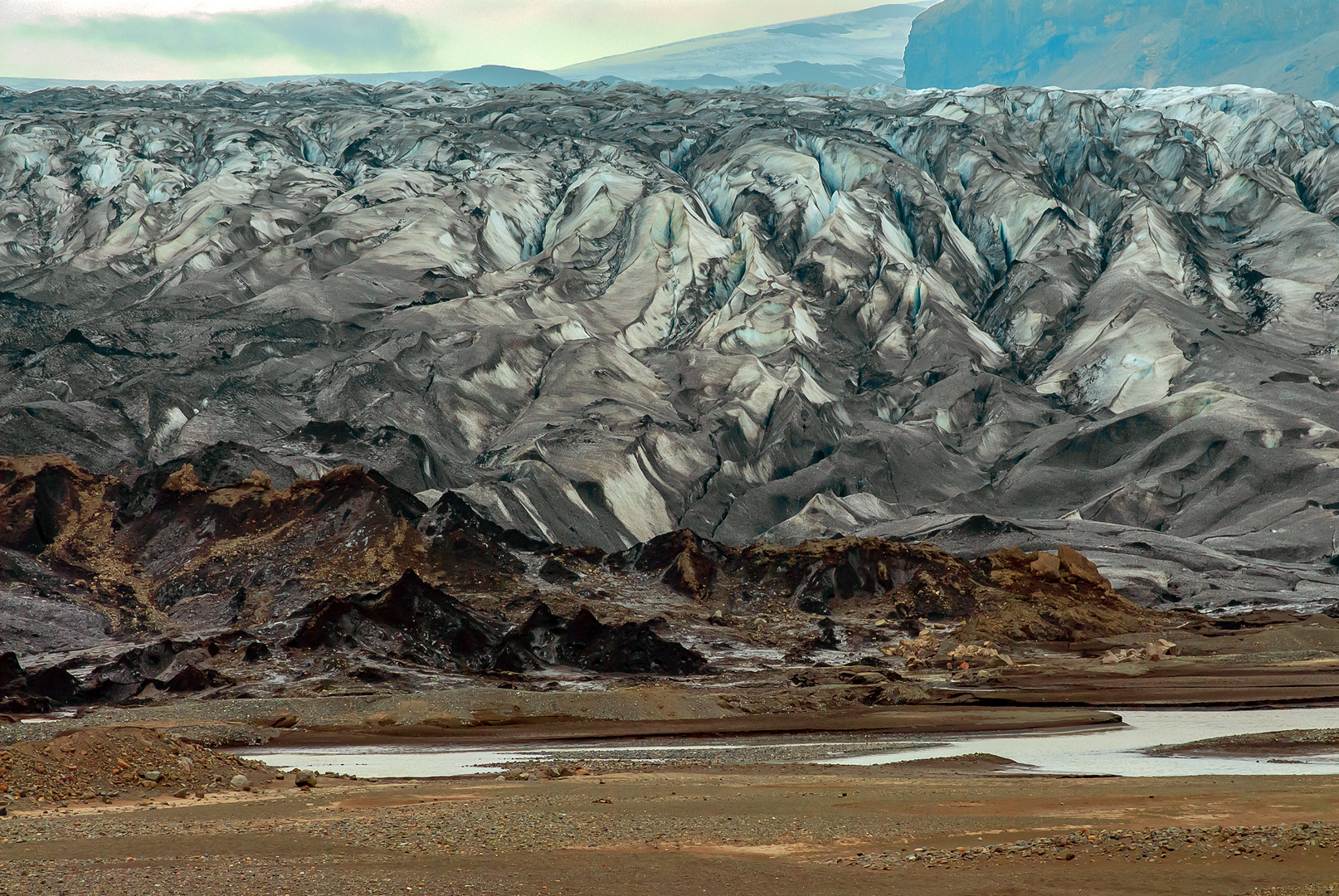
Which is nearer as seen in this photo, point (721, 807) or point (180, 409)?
point (721, 807)

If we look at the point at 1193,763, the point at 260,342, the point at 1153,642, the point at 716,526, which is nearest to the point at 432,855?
the point at 1193,763

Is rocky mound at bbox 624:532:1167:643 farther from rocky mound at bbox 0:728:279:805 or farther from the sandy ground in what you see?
rocky mound at bbox 0:728:279:805

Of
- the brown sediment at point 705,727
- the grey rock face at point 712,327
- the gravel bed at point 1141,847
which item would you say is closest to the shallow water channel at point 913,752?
the brown sediment at point 705,727

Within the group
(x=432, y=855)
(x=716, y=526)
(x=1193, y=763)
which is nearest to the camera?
(x=432, y=855)

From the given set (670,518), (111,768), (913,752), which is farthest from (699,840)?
(670,518)

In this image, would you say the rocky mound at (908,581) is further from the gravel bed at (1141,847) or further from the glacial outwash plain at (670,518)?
the gravel bed at (1141,847)

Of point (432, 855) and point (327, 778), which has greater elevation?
point (432, 855)

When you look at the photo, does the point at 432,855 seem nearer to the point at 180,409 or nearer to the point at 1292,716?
the point at 1292,716

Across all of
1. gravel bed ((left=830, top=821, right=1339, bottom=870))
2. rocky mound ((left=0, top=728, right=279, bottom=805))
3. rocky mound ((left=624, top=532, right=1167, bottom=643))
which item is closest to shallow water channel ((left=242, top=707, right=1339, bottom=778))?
rocky mound ((left=0, top=728, right=279, bottom=805))
